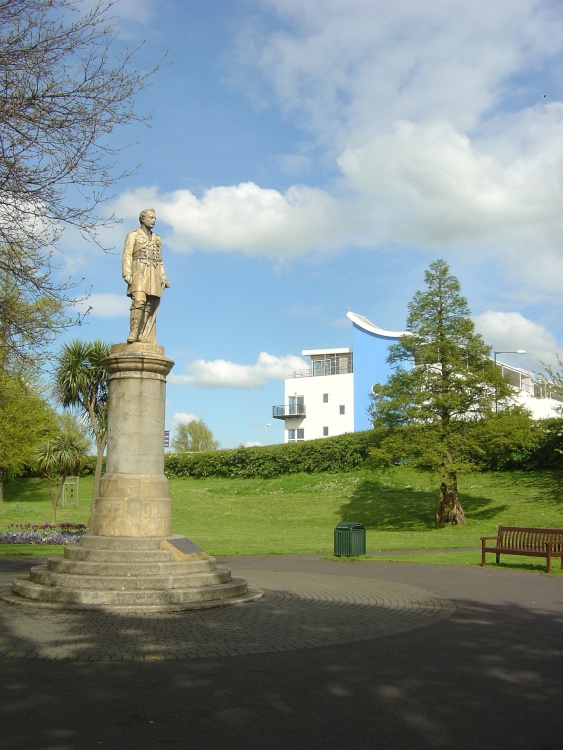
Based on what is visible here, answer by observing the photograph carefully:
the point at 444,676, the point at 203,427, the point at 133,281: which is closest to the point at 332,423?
the point at 203,427

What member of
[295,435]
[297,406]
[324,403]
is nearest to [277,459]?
[324,403]

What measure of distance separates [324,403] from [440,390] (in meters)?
36.9

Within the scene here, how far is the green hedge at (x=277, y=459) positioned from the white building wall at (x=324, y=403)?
17.6 m

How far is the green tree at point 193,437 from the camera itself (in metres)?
97.2

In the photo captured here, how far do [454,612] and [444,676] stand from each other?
3825mm

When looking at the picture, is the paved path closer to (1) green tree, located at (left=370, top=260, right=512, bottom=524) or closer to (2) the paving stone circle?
(2) the paving stone circle

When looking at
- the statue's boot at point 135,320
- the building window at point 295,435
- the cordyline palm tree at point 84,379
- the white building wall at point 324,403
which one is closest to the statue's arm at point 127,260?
the statue's boot at point 135,320

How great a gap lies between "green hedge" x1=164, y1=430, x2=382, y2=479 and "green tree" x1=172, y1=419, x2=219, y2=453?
1678 inches

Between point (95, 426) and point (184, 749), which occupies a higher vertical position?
point (95, 426)

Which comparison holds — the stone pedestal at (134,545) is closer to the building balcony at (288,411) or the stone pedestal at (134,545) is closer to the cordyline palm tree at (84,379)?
the cordyline palm tree at (84,379)

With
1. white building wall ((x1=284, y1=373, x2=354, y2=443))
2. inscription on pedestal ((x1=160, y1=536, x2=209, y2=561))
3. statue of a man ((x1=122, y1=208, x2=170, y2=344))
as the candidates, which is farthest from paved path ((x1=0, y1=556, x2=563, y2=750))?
white building wall ((x1=284, y1=373, x2=354, y2=443))

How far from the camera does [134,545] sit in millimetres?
11383

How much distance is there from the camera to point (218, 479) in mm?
51625

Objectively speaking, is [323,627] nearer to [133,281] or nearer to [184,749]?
[184,749]
